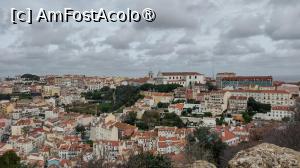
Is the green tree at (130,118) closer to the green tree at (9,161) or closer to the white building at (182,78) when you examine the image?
the white building at (182,78)

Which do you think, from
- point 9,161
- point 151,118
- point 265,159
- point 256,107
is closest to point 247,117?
point 256,107

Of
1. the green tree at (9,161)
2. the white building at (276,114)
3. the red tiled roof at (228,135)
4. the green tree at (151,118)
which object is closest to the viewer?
the green tree at (9,161)

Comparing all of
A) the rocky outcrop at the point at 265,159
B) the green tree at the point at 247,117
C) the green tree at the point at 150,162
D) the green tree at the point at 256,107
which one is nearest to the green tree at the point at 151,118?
the green tree at the point at 247,117

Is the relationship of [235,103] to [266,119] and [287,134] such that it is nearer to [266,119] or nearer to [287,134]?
[266,119]

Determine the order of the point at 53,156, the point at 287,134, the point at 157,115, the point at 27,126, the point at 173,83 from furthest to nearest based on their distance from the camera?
the point at 173,83 → the point at 27,126 → the point at 157,115 → the point at 53,156 → the point at 287,134

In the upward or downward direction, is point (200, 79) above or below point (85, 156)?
above

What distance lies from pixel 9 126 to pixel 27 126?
29.5 feet

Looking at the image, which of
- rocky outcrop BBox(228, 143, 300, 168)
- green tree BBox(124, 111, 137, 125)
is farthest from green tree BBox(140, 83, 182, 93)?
rocky outcrop BBox(228, 143, 300, 168)

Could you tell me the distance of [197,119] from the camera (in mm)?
50344

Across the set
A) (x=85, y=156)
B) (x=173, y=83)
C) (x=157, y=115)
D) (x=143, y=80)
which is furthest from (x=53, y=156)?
(x=143, y=80)

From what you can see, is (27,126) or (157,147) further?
(27,126)

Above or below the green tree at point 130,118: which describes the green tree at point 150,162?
above

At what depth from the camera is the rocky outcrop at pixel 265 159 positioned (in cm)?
362

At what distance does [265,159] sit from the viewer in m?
3.63
